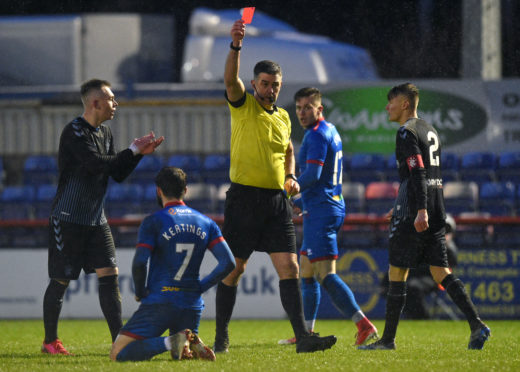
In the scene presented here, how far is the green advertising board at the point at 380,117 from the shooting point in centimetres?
1695

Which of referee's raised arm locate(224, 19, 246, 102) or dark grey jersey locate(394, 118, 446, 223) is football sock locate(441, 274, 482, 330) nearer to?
dark grey jersey locate(394, 118, 446, 223)

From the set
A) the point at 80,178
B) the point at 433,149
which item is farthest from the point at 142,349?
the point at 433,149

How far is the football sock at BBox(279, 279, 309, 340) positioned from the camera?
5934mm

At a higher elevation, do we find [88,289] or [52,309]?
[52,309]

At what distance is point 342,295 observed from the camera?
6.75 metres

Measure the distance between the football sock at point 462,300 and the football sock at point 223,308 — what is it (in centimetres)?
154

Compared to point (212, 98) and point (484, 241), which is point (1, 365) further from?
point (212, 98)

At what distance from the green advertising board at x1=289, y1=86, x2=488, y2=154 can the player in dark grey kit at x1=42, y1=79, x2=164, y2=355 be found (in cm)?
→ 1094

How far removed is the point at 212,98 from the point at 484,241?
9.00 meters

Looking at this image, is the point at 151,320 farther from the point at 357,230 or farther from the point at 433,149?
the point at 357,230

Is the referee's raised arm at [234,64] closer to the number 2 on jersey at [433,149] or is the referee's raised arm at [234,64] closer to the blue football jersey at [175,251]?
the blue football jersey at [175,251]

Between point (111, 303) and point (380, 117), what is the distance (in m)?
11.5

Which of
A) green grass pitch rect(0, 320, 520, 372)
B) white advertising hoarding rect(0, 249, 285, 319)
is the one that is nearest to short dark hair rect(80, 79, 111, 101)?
green grass pitch rect(0, 320, 520, 372)

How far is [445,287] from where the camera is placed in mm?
6234
